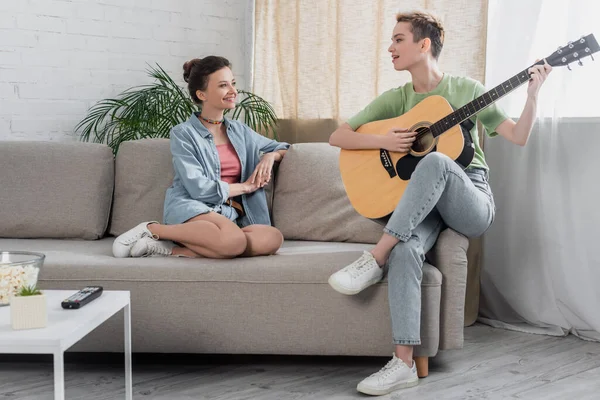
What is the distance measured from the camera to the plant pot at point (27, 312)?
1506 millimetres

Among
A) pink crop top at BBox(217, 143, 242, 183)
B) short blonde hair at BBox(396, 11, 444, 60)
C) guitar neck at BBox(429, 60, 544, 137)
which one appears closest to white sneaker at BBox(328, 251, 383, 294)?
guitar neck at BBox(429, 60, 544, 137)

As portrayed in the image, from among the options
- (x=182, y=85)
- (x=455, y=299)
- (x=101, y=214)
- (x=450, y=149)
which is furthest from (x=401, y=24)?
(x=182, y=85)

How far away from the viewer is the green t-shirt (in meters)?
2.45

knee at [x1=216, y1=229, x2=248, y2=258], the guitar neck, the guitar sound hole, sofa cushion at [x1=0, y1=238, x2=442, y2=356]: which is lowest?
sofa cushion at [x1=0, y1=238, x2=442, y2=356]

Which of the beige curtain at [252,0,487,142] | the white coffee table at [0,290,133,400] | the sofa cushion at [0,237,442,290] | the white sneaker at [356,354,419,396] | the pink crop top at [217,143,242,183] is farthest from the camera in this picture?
the beige curtain at [252,0,487,142]

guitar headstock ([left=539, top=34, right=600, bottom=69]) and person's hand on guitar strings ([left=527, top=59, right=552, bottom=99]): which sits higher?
guitar headstock ([left=539, top=34, right=600, bottom=69])

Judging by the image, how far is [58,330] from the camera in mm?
1508

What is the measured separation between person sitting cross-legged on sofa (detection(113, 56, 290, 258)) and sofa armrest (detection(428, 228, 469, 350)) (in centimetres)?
56

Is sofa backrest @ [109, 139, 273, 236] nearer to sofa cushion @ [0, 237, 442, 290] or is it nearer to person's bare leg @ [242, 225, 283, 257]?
person's bare leg @ [242, 225, 283, 257]

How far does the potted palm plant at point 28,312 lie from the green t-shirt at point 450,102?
1.41 metres

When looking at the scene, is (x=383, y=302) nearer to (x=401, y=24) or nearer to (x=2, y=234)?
(x=401, y=24)

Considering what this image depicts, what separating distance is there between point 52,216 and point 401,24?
58.0 inches

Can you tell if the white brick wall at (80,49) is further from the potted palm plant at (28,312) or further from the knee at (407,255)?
the potted palm plant at (28,312)

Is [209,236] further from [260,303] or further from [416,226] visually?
[416,226]
